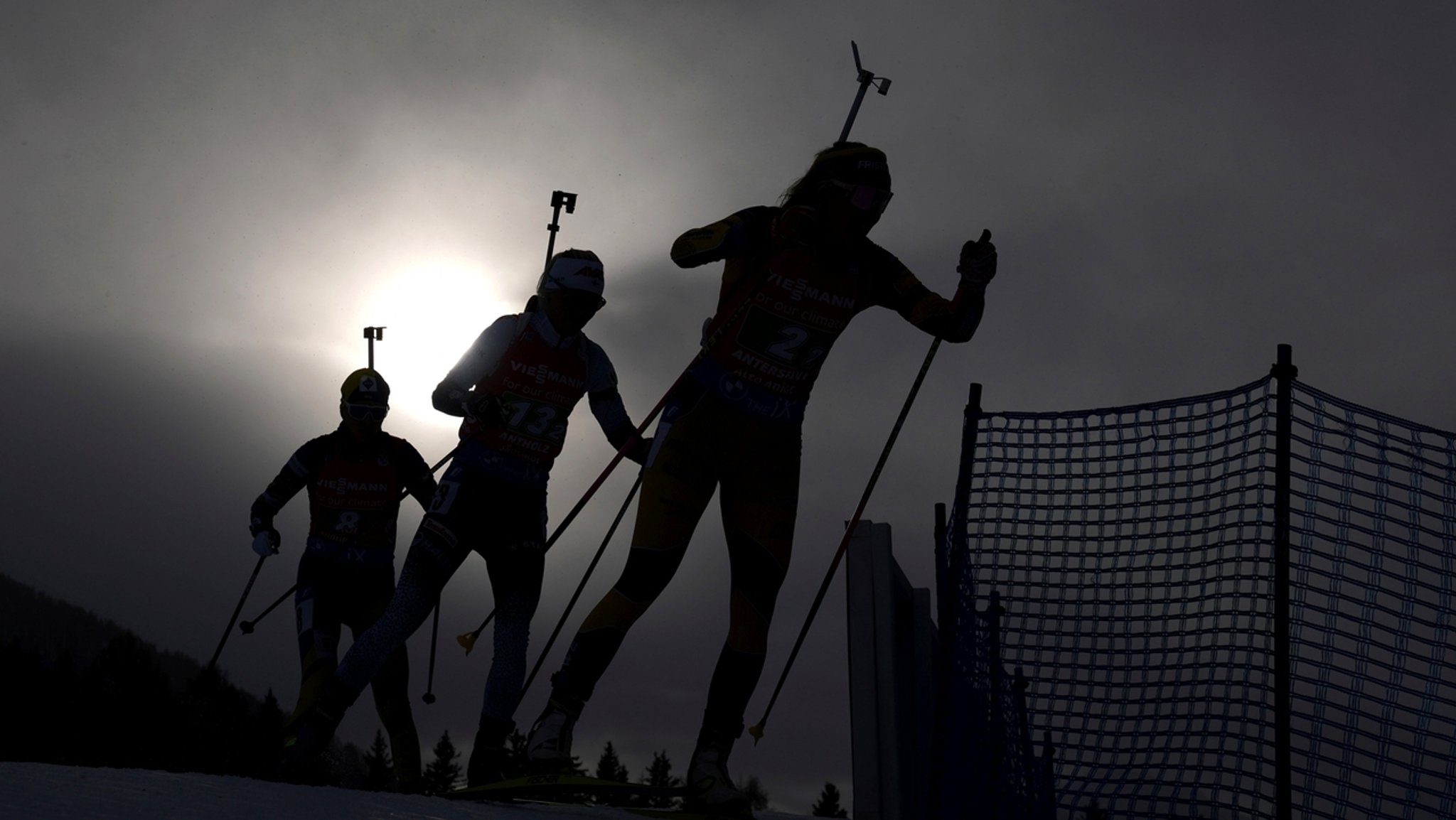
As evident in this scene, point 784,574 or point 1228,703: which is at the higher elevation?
point 784,574

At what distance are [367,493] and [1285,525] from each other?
4.89 m

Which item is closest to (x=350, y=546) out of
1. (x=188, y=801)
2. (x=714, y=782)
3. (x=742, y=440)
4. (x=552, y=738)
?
(x=552, y=738)

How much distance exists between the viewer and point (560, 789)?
462 cm

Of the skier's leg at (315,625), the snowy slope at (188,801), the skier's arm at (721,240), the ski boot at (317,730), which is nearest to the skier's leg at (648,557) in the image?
the snowy slope at (188,801)

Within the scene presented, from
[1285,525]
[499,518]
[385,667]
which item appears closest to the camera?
[1285,525]

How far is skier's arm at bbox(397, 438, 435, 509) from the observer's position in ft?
24.3

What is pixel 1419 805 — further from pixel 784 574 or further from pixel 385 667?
pixel 385 667

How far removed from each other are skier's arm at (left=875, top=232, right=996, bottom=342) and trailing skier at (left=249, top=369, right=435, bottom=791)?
333cm

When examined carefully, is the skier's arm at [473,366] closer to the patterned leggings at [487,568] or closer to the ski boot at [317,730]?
the patterned leggings at [487,568]

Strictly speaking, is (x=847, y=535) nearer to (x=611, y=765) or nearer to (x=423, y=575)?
(x=423, y=575)

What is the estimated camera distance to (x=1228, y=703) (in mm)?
4848

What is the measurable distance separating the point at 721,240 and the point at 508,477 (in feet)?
5.40

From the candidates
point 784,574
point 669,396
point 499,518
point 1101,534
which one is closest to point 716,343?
point 669,396

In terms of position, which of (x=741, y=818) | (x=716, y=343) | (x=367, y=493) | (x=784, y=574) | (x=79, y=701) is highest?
(x=716, y=343)
